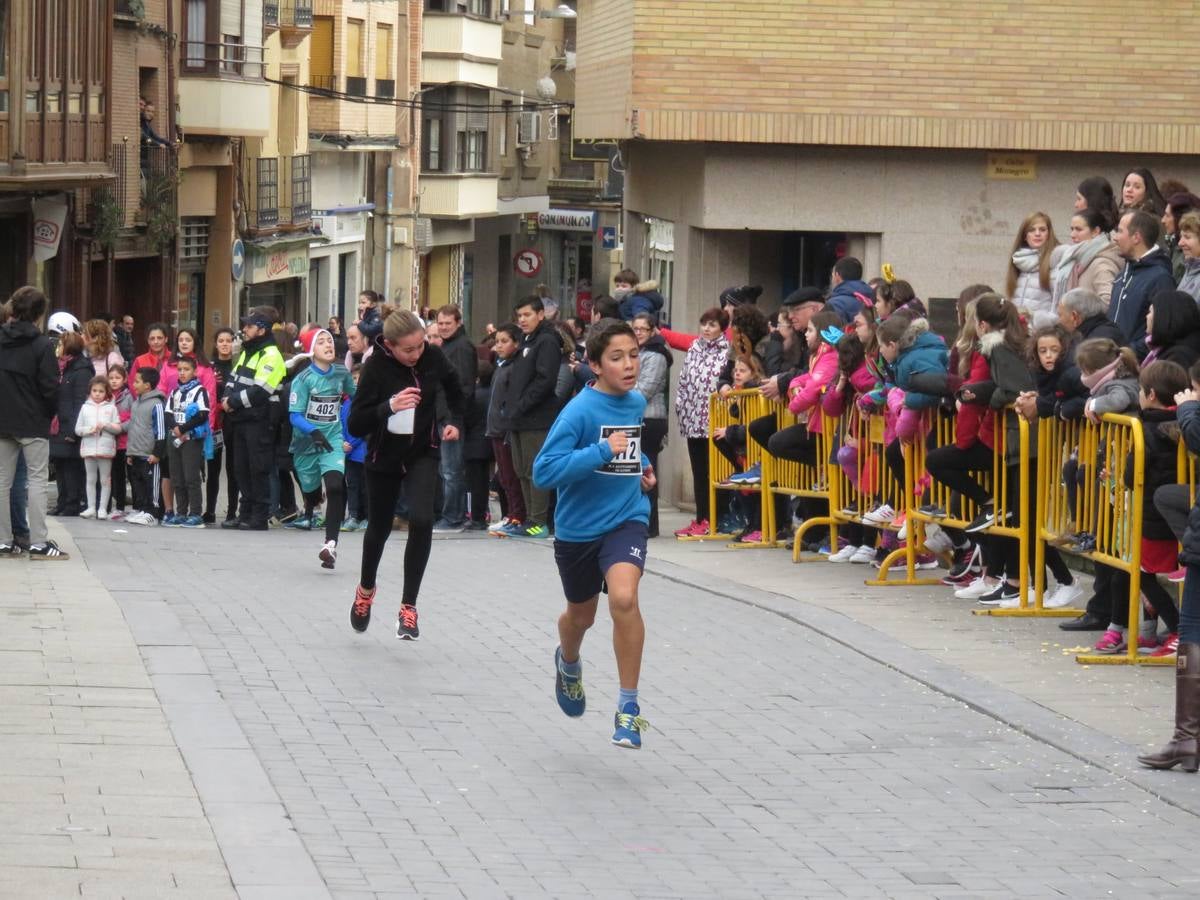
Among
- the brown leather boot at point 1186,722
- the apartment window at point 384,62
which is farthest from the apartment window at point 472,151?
the brown leather boot at point 1186,722

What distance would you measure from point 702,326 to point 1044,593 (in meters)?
5.75

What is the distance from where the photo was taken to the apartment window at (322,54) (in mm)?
51344

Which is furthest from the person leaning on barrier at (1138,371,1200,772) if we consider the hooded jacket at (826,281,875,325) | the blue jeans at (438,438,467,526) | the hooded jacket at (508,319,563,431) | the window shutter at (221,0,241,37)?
the window shutter at (221,0,241,37)

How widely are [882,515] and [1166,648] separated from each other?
3638 mm

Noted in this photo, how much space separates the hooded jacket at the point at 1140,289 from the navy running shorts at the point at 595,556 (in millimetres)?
4320

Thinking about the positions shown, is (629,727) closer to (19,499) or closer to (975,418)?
(975,418)

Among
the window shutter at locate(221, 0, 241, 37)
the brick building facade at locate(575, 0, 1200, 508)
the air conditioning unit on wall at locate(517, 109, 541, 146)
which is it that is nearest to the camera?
the brick building facade at locate(575, 0, 1200, 508)

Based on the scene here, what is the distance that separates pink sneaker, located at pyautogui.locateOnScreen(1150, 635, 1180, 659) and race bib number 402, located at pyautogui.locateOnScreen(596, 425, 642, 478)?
3.45 metres

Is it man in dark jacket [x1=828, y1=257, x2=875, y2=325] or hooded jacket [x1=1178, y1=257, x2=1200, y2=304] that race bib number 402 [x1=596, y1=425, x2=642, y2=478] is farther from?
man in dark jacket [x1=828, y1=257, x2=875, y2=325]

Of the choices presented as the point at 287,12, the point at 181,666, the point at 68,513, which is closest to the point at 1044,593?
the point at 181,666

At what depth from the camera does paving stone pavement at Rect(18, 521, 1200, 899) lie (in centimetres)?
694

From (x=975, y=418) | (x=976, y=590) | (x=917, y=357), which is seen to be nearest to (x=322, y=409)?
(x=917, y=357)

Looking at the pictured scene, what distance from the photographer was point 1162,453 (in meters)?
10.5

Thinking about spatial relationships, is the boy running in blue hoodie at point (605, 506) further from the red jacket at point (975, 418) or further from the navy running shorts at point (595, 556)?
the red jacket at point (975, 418)
